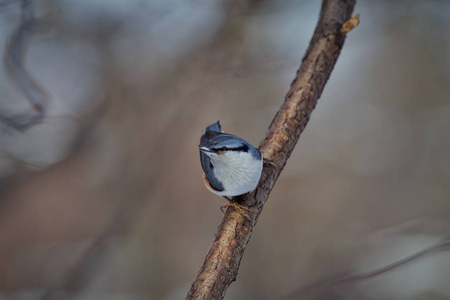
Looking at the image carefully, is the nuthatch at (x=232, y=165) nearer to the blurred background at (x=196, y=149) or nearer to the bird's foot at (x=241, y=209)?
the bird's foot at (x=241, y=209)

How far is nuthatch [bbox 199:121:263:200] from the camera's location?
33.8 inches

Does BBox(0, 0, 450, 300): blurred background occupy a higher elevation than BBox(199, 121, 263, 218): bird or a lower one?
higher

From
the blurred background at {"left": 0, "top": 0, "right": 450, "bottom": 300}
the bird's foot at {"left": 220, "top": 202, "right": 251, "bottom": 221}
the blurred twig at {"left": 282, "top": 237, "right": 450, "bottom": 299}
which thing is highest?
the blurred background at {"left": 0, "top": 0, "right": 450, "bottom": 300}

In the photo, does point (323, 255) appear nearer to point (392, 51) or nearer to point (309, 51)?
point (309, 51)

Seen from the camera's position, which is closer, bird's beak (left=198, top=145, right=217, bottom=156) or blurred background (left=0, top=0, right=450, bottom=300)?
bird's beak (left=198, top=145, right=217, bottom=156)

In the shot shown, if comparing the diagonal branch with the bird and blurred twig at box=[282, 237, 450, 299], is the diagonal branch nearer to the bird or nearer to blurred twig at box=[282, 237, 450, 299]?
the bird

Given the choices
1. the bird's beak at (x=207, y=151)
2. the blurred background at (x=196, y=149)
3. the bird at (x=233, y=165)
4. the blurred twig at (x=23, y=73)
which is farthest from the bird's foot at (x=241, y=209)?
the blurred twig at (x=23, y=73)

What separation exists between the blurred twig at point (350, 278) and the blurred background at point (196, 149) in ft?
0.07

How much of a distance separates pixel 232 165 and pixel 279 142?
0.21 m

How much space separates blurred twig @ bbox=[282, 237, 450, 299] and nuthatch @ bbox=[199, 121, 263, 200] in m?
0.83

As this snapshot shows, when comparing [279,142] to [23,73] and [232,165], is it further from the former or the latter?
[23,73]

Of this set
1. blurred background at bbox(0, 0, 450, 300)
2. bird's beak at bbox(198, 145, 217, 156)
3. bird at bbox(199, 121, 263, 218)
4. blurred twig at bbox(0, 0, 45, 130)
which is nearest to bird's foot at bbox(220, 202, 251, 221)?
bird at bbox(199, 121, 263, 218)

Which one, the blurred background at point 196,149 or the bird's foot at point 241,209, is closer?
the bird's foot at point 241,209

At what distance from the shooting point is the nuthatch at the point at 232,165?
2.82ft
